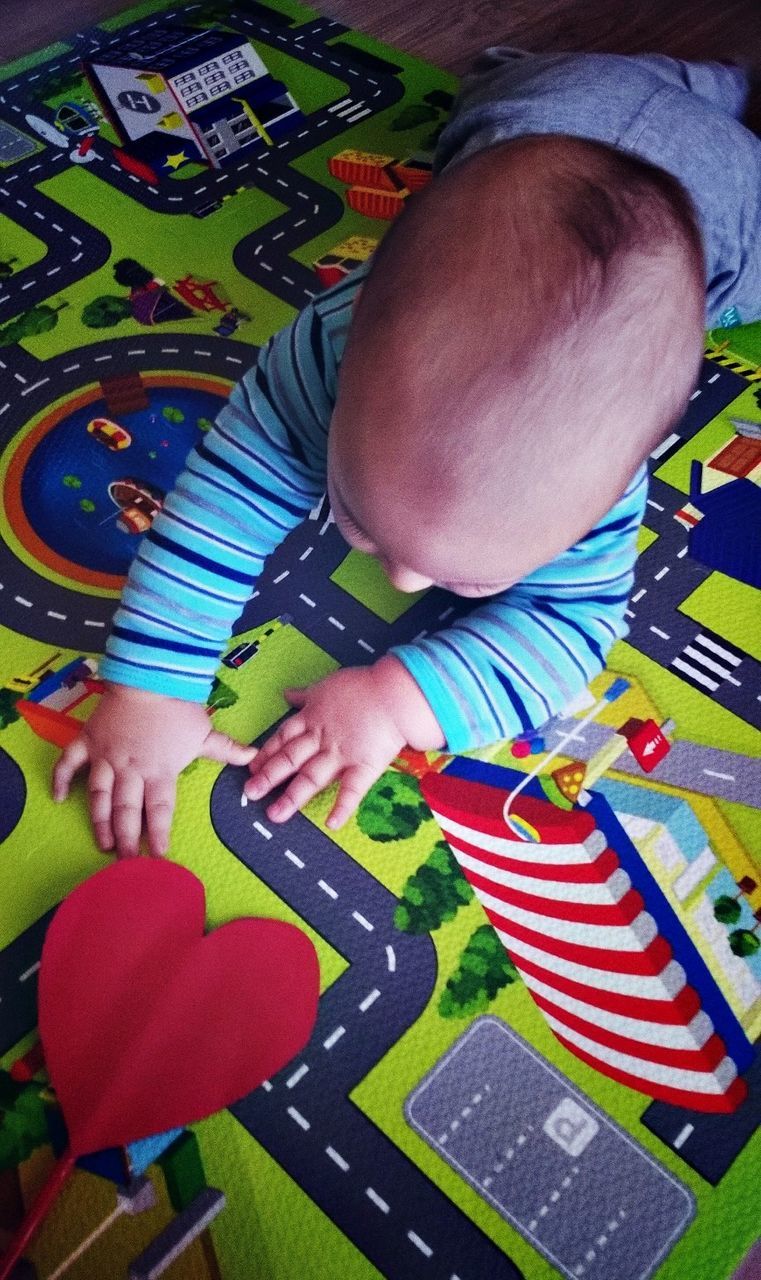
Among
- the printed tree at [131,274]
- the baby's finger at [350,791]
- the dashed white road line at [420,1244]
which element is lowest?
the dashed white road line at [420,1244]

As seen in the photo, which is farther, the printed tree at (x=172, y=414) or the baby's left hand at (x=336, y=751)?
the printed tree at (x=172, y=414)

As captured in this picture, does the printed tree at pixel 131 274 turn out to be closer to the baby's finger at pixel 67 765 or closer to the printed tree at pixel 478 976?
the baby's finger at pixel 67 765

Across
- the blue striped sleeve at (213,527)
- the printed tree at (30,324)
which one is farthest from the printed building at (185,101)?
the blue striped sleeve at (213,527)

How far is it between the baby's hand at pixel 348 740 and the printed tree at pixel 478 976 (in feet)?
0.33

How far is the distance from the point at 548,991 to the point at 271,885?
0.16m

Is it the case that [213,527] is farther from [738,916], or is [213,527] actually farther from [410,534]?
[738,916]

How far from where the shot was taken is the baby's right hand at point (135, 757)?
0.56 meters

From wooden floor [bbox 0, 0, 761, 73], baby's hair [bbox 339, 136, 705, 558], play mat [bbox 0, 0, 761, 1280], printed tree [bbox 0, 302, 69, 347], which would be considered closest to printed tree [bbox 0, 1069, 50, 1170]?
play mat [bbox 0, 0, 761, 1280]

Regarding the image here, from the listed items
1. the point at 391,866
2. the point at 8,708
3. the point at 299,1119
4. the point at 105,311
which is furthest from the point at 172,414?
the point at 299,1119

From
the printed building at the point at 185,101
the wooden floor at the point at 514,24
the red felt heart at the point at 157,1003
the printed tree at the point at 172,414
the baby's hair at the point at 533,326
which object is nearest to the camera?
the baby's hair at the point at 533,326

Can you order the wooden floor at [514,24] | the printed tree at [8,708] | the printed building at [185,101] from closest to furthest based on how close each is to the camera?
the printed tree at [8,708] < the printed building at [185,101] < the wooden floor at [514,24]

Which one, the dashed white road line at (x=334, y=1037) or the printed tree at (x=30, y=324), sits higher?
the printed tree at (x=30, y=324)

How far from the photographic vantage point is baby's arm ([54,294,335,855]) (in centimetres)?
57

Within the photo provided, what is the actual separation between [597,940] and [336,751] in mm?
176
